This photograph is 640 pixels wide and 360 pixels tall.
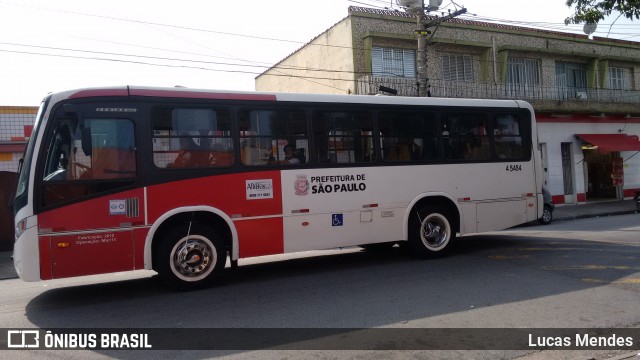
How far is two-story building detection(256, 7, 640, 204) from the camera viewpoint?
2058cm

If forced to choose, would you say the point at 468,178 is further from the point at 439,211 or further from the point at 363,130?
the point at 363,130

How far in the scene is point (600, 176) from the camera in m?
26.1

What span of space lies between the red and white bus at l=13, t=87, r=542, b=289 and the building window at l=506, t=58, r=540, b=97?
14179mm

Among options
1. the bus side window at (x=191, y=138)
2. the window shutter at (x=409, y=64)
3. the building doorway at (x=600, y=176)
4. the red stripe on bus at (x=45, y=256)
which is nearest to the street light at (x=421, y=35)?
the window shutter at (x=409, y=64)

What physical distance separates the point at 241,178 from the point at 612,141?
886 inches

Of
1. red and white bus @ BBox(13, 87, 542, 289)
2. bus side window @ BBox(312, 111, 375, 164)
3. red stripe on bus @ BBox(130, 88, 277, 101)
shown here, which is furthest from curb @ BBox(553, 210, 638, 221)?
red stripe on bus @ BBox(130, 88, 277, 101)

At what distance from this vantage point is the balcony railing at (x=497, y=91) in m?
19.9

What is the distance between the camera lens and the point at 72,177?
22.6 ft

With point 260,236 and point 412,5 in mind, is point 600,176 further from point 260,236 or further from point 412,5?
point 260,236

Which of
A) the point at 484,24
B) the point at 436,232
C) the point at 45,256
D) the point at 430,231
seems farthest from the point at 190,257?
the point at 484,24

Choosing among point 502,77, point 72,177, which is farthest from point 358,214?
point 502,77

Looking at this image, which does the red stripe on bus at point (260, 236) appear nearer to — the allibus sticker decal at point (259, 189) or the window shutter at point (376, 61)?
the allibus sticker decal at point (259, 189)

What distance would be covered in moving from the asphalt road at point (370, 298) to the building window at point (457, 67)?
13.5 metres

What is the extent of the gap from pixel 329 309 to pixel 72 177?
3.92 metres
